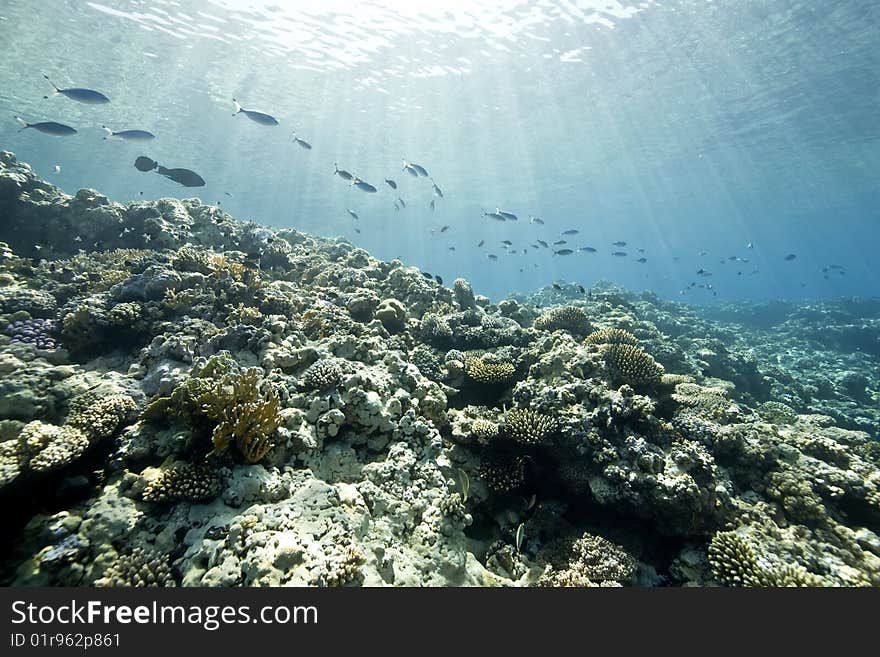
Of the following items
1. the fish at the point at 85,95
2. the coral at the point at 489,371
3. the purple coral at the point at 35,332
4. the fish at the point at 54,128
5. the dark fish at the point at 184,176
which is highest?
the fish at the point at 85,95

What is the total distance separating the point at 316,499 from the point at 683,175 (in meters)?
64.2

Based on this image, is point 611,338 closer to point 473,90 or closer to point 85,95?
point 85,95

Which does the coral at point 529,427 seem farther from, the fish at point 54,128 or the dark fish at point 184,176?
the fish at point 54,128

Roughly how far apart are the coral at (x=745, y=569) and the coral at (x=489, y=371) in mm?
3948

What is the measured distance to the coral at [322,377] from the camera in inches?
237

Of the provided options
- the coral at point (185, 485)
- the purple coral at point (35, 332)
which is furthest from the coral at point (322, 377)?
the purple coral at point (35, 332)

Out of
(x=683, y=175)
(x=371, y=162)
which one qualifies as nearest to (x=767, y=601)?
(x=371, y=162)

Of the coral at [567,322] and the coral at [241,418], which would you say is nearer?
the coral at [241,418]

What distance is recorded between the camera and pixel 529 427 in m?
5.88

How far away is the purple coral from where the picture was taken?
6408 millimetres

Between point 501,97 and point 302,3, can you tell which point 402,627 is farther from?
point 501,97

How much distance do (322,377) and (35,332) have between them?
5393 mm

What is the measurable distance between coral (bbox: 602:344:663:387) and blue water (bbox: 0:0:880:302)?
15789 millimetres

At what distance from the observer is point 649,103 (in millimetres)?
31547
